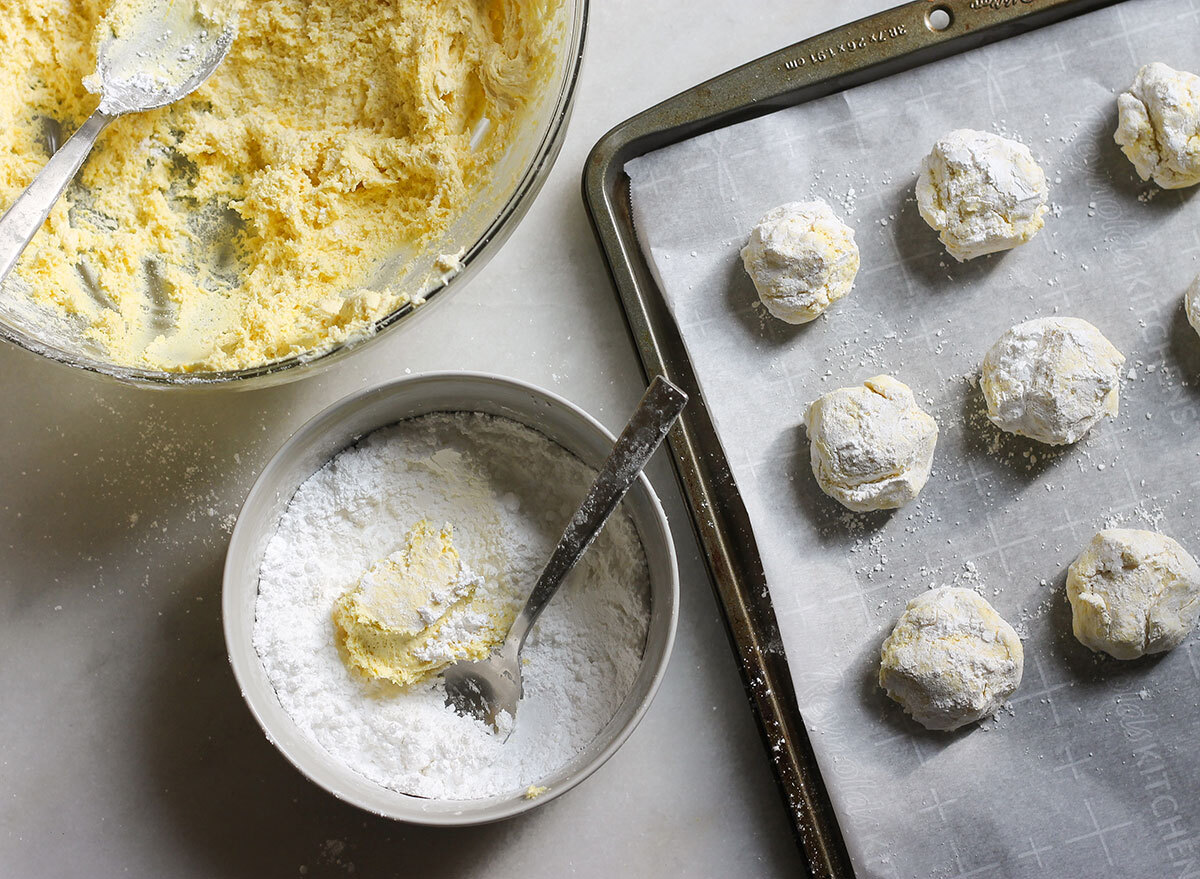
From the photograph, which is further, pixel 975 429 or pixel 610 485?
pixel 975 429

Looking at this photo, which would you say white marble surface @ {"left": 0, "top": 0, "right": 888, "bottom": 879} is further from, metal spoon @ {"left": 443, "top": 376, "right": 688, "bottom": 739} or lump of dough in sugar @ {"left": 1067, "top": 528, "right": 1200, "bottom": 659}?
lump of dough in sugar @ {"left": 1067, "top": 528, "right": 1200, "bottom": 659}

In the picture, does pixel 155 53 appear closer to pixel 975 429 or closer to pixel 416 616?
pixel 416 616

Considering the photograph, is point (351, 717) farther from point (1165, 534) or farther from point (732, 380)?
point (1165, 534)

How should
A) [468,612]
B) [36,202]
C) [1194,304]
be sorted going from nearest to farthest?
[36,202] → [468,612] → [1194,304]

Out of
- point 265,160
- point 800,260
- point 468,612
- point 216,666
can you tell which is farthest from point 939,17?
point 216,666

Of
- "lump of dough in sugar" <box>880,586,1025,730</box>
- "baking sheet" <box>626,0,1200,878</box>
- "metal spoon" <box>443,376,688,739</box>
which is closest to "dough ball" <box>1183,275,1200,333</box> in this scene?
"baking sheet" <box>626,0,1200,878</box>

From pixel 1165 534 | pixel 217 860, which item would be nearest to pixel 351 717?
pixel 217 860

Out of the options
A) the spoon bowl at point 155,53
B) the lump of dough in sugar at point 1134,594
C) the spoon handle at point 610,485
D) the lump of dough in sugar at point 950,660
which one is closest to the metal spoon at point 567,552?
the spoon handle at point 610,485
